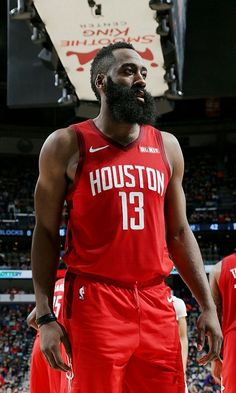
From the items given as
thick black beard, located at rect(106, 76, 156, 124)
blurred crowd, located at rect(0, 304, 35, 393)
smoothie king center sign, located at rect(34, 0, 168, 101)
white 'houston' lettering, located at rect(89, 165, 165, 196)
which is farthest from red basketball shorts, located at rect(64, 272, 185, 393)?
blurred crowd, located at rect(0, 304, 35, 393)

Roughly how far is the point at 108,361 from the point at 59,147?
0.84 meters

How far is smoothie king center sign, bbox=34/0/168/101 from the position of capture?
6613mm

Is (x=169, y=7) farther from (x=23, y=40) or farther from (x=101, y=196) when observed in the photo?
→ (x=101, y=196)

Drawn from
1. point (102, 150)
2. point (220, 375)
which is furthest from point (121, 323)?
point (220, 375)

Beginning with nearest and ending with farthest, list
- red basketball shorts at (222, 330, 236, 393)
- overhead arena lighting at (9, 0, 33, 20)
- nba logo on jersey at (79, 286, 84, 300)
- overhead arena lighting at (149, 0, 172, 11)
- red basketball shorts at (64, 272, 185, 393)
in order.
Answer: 1. red basketball shorts at (64, 272, 185, 393)
2. nba logo on jersey at (79, 286, 84, 300)
3. red basketball shorts at (222, 330, 236, 393)
4. overhead arena lighting at (149, 0, 172, 11)
5. overhead arena lighting at (9, 0, 33, 20)

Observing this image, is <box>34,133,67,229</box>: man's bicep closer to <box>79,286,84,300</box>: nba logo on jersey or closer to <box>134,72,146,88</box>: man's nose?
<box>79,286,84,300</box>: nba logo on jersey

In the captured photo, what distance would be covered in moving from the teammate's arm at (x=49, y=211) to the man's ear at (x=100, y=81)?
0.31 metres

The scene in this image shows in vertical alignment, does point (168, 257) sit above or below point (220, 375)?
above

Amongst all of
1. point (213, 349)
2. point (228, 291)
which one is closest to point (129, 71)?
point (213, 349)

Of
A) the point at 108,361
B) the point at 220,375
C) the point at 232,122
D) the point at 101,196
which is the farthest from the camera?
the point at 232,122

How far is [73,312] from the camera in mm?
2568

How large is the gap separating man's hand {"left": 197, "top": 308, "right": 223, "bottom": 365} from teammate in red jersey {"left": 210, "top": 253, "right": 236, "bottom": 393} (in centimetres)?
163

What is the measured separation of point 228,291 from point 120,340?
2156mm

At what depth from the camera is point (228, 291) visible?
4516mm
